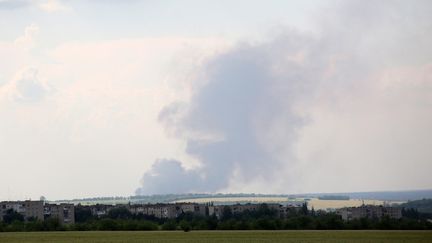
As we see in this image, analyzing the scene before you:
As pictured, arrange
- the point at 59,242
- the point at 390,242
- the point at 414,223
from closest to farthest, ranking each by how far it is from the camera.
Result: the point at 390,242 → the point at 59,242 → the point at 414,223

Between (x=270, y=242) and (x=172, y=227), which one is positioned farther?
(x=172, y=227)

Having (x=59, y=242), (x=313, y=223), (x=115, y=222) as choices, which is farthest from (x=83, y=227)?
(x=59, y=242)

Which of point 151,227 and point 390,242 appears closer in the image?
point 390,242

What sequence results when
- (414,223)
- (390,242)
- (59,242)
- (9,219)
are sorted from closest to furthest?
(390,242)
(59,242)
(414,223)
(9,219)

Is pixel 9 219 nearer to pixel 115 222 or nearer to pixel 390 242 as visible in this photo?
pixel 115 222

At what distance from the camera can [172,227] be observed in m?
135

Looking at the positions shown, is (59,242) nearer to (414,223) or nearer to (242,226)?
(242,226)

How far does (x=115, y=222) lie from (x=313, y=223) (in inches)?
1208

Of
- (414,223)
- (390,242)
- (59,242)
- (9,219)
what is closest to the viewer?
(390,242)

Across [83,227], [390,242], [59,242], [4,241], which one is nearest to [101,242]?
[59,242]

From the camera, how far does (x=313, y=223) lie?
443 ft

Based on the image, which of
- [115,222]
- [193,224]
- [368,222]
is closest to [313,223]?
[368,222]


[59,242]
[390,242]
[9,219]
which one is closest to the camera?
[390,242]

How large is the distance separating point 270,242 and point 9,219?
12833cm
